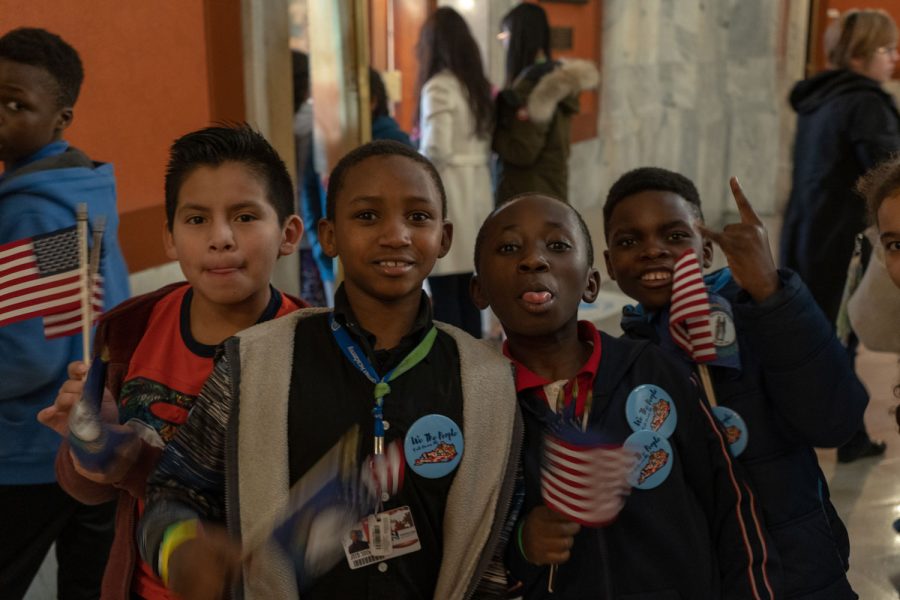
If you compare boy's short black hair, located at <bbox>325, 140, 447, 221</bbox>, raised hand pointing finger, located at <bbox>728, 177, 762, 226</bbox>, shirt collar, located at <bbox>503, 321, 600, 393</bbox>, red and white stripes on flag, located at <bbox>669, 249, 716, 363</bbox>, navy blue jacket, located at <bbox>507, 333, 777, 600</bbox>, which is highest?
boy's short black hair, located at <bbox>325, 140, 447, 221</bbox>

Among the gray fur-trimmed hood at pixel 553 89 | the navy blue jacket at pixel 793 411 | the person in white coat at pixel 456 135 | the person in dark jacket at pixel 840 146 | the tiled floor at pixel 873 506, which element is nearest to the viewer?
the navy blue jacket at pixel 793 411

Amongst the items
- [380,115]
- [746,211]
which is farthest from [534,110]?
[746,211]

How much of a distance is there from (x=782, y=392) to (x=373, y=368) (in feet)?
2.66

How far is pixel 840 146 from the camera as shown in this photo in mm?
4246

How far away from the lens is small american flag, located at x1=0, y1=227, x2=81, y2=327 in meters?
1.86

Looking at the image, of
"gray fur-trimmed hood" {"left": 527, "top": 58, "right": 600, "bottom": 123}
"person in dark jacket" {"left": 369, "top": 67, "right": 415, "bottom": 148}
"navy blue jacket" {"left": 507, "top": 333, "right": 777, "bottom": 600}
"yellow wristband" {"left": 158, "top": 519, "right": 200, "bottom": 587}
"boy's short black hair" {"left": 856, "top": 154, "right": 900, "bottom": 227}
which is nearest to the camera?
"yellow wristband" {"left": 158, "top": 519, "right": 200, "bottom": 587}

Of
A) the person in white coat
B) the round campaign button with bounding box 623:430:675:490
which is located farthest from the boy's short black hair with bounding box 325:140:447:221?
the person in white coat

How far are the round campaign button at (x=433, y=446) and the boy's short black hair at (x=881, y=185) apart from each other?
1.08 m

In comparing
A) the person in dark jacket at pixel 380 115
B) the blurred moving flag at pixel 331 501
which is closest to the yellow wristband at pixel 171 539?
the blurred moving flag at pixel 331 501

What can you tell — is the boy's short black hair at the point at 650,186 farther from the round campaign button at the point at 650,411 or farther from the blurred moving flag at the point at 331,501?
the blurred moving flag at the point at 331,501

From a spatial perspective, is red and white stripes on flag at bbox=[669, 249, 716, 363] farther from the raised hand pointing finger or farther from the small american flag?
the small american flag

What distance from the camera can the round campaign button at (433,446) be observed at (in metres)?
1.47

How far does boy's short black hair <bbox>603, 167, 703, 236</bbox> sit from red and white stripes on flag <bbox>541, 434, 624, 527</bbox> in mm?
849

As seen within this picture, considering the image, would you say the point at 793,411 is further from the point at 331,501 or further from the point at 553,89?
the point at 553,89
